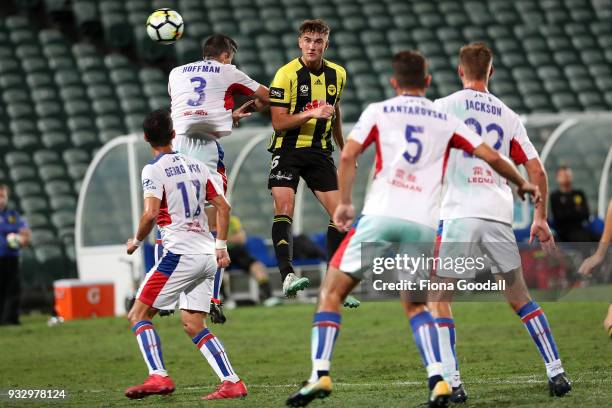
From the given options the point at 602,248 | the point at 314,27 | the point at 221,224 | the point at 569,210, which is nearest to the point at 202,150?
the point at 314,27

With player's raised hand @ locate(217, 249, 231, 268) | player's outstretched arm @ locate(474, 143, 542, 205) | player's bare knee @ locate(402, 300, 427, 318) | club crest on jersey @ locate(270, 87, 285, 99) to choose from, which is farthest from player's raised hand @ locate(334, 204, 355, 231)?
club crest on jersey @ locate(270, 87, 285, 99)

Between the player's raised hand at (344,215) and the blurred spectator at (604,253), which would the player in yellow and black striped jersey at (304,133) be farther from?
the blurred spectator at (604,253)

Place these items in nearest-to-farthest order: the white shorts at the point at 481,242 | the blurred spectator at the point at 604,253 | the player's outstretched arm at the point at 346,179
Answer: the player's outstretched arm at the point at 346,179, the blurred spectator at the point at 604,253, the white shorts at the point at 481,242

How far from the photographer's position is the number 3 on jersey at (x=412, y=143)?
667 cm

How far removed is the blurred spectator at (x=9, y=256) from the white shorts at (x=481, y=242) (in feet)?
33.5

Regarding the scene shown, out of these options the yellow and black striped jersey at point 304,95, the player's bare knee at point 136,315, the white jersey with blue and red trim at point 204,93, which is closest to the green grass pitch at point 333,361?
the player's bare knee at point 136,315

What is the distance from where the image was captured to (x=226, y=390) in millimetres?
8164

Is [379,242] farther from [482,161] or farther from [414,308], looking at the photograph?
[482,161]

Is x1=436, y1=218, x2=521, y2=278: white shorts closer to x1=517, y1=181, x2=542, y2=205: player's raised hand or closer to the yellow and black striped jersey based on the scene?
x1=517, y1=181, x2=542, y2=205: player's raised hand

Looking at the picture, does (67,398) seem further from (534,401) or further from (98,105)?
(98,105)

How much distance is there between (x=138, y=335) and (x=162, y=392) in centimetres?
48

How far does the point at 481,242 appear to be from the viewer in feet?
25.1

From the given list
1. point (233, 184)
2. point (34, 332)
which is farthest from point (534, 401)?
point (233, 184)

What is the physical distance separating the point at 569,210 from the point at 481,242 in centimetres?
993
